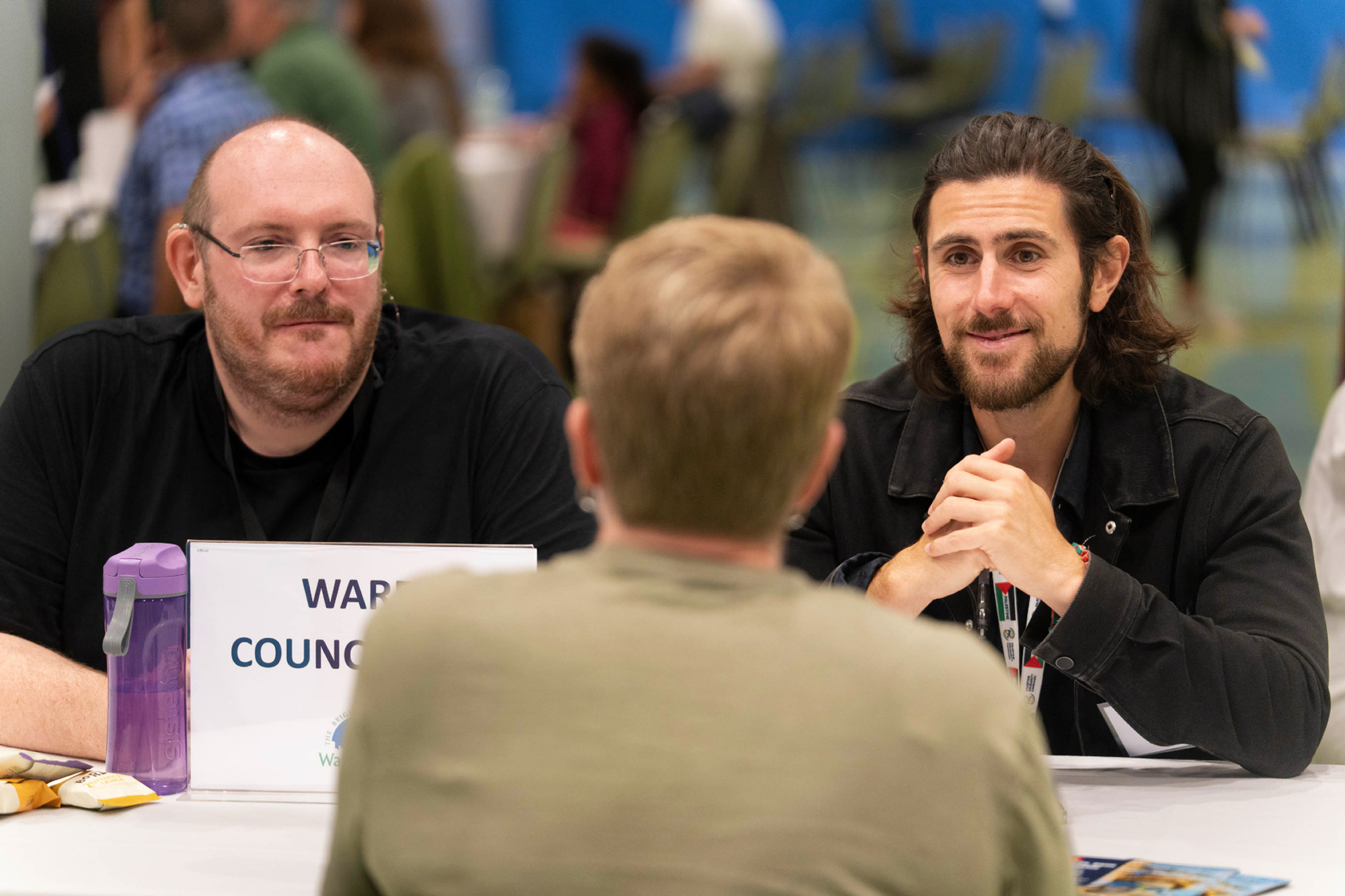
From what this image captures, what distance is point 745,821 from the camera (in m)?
0.73

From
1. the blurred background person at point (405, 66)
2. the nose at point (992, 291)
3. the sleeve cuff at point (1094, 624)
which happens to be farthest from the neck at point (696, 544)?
the blurred background person at point (405, 66)

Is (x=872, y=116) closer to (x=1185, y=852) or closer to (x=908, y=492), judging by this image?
(x=908, y=492)

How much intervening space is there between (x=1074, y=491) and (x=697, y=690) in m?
1.19

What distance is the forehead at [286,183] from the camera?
71.1 inches

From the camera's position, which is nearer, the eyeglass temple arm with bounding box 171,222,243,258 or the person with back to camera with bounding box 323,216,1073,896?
the person with back to camera with bounding box 323,216,1073,896

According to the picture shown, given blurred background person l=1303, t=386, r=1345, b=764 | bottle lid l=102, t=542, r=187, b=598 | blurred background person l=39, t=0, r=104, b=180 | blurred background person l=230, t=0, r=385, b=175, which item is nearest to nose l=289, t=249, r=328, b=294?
bottle lid l=102, t=542, r=187, b=598

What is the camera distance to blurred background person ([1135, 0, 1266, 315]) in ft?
18.6

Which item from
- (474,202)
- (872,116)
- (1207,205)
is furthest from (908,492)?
(872,116)

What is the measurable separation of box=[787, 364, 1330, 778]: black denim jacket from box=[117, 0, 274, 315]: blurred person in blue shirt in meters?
2.65

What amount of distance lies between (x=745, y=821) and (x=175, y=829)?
34.2 inches

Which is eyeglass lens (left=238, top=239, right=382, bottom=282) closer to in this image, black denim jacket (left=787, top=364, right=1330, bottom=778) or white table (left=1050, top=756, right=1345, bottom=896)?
black denim jacket (left=787, top=364, right=1330, bottom=778)

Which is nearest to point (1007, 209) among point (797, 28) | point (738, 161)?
point (738, 161)

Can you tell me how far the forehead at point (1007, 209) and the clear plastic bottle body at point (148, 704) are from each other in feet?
3.76

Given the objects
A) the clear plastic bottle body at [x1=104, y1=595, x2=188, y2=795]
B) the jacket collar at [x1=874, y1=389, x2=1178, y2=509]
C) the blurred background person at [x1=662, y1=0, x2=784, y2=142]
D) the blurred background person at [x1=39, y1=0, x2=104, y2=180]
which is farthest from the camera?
the blurred background person at [x1=662, y1=0, x2=784, y2=142]
